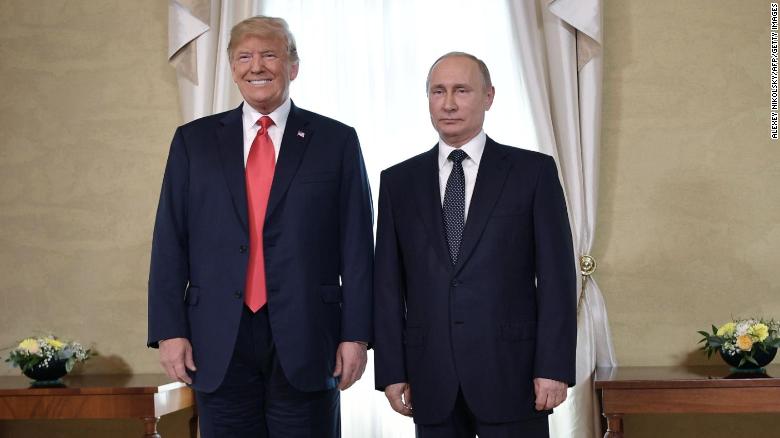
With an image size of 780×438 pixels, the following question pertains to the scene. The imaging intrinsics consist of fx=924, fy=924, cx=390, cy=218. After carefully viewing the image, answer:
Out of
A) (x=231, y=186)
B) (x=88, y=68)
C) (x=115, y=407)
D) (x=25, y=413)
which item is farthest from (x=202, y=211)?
(x=88, y=68)

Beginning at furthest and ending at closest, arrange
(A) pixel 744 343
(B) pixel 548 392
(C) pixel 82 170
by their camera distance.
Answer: (C) pixel 82 170 → (A) pixel 744 343 → (B) pixel 548 392

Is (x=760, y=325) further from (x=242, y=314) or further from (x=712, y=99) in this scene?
(x=242, y=314)

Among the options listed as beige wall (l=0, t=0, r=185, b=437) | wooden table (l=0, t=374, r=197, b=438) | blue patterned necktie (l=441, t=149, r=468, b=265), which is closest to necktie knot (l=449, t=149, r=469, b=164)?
blue patterned necktie (l=441, t=149, r=468, b=265)

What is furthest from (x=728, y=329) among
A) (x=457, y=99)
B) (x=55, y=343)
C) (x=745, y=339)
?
(x=55, y=343)

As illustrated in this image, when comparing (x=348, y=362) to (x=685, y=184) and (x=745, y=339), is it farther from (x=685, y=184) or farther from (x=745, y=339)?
(x=685, y=184)

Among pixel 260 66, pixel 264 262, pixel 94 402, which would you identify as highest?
pixel 260 66

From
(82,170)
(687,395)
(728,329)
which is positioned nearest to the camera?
(687,395)

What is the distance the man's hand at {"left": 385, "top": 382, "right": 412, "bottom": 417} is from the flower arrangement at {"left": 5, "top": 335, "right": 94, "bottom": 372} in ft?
6.28

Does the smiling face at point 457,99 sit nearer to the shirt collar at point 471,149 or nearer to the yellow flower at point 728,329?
the shirt collar at point 471,149

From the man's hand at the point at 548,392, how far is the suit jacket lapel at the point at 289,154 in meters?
0.82

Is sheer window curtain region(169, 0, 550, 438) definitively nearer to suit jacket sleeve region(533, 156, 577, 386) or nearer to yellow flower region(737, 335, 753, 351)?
yellow flower region(737, 335, 753, 351)

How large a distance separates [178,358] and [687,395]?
185 centimetres

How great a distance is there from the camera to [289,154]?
98.7 inches

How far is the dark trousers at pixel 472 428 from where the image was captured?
230 centimetres
